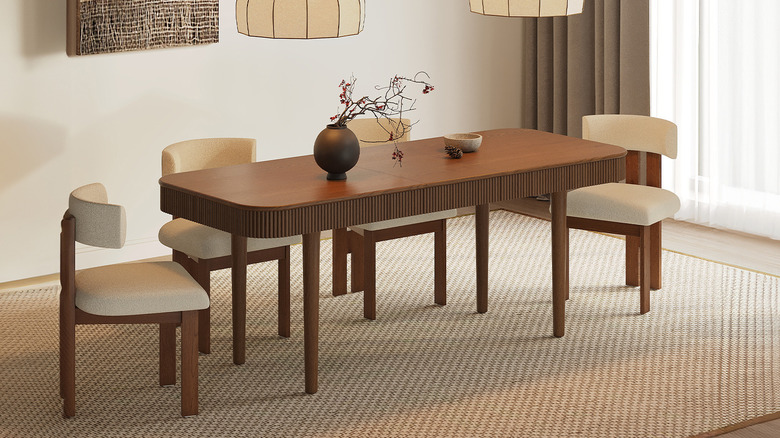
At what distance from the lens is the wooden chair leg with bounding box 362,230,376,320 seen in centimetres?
422

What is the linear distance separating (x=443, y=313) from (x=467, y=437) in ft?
4.07

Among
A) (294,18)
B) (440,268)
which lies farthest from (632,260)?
(294,18)

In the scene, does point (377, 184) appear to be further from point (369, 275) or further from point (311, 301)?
point (369, 275)

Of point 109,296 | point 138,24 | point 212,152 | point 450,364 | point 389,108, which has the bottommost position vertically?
point 450,364

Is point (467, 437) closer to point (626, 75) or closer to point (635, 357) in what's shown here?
point (635, 357)

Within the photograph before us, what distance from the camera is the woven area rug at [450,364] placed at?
10.8 feet

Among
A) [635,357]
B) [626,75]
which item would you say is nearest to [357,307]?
[635,357]

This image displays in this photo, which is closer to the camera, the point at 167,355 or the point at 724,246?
the point at 167,355

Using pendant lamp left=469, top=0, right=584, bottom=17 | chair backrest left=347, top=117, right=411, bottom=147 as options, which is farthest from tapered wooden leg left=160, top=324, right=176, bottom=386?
pendant lamp left=469, top=0, right=584, bottom=17

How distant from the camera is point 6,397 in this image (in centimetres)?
350

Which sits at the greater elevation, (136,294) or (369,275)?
(136,294)

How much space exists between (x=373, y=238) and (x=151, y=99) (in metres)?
1.63

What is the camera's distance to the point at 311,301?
3.46 meters

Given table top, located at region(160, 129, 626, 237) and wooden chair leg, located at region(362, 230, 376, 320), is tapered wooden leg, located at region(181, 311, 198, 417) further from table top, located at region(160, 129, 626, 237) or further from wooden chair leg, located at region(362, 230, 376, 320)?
wooden chair leg, located at region(362, 230, 376, 320)
